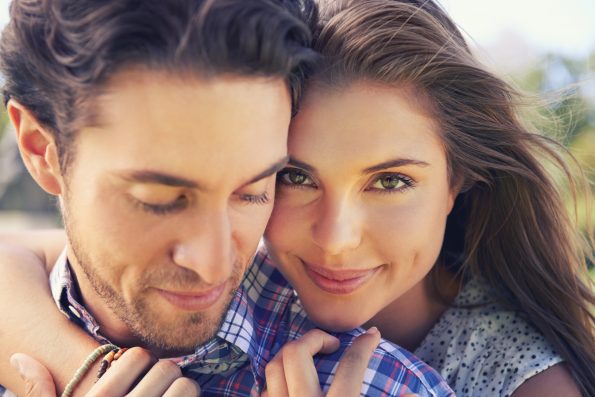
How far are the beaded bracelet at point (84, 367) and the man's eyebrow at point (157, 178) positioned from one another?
643mm

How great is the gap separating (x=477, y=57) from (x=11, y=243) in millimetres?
1842

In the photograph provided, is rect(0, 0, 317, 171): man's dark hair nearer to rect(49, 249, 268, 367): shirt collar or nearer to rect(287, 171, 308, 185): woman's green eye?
rect(287, 171, 308, 185): woman's green eye

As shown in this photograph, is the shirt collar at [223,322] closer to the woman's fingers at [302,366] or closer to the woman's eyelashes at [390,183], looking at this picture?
the woman's fingers at [302,366]

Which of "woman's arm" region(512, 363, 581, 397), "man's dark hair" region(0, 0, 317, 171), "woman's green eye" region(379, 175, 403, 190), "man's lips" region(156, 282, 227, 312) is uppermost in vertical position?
"man's dark hair" region(0, 0, 317, 171)

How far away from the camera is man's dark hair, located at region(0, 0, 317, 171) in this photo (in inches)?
73.7

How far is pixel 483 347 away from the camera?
273 cm

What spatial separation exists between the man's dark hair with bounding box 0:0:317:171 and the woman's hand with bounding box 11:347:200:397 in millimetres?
563

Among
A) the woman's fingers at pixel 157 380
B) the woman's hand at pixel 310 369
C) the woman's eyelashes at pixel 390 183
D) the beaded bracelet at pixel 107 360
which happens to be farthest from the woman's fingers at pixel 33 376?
the woman's eyelashes at pixel 390 183

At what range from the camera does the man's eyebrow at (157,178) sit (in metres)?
1.87

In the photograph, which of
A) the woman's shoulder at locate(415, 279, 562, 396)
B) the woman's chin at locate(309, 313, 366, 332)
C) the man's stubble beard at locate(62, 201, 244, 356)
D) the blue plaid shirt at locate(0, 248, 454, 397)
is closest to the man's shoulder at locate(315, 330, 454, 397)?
the blue plaid shirt at locate(0, 248, 454, 397)

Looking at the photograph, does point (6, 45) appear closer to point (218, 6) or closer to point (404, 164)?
point (218, 6)

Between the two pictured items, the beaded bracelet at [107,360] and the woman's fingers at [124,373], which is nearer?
the woman's fingers at [124,373]

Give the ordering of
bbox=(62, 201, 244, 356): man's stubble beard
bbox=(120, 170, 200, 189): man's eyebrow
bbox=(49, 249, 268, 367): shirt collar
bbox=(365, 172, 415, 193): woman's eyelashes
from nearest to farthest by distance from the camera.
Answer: bbox=(120, 170, 200, 189): man's eyebrow → bbox=(62, 201, 244, 356): man's stubble beard → bbox=(49, 249, 268, 367): shirt collar → bbox=(365, 172, 415, 193): woman's eyelashes

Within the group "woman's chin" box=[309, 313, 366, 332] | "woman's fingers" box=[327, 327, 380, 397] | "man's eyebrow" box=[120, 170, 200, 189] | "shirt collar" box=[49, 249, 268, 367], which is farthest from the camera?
"woman's chin" box=[309, 313, 366, 332]
